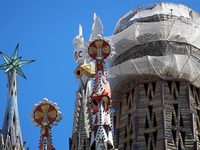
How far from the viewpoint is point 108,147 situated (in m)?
35.4

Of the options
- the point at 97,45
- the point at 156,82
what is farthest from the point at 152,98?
the point at 97,45

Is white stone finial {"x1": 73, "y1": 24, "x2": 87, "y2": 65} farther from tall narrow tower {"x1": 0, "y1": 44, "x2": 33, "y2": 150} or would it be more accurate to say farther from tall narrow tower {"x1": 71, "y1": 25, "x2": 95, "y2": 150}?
tall narrow tower {"x1": 0, "y1": 44, "x2": 33, "y2": 150}

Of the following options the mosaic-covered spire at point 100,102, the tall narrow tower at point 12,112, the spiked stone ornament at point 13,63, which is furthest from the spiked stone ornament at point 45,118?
the spiked stone ornament at point 13,63

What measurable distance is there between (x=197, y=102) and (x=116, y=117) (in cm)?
479

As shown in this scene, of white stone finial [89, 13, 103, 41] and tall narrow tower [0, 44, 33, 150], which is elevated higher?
white stone finial [89, 13, 103, 41]

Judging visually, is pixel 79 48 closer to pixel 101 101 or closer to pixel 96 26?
pixel 96 26

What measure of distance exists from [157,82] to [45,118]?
10364mm

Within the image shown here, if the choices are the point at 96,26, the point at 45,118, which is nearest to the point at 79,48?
the point at 96,26

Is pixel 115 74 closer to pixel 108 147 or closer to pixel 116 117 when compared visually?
pixel 116 117

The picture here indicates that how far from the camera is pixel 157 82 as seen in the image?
46.7 m

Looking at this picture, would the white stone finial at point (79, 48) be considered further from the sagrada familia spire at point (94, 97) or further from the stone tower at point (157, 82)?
the stone tower at point (157, 82)

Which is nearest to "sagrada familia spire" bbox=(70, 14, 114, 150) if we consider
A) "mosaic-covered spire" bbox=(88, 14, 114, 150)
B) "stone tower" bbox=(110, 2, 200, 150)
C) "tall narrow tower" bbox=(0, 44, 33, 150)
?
"mosaic-covered spire" bbox=(88, 14, 114, 150)

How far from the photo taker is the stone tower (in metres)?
44.8

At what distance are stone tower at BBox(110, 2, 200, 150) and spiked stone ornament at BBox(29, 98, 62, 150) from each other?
7638 mm
